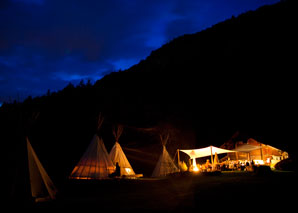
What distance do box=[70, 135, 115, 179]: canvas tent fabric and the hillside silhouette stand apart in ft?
5.64

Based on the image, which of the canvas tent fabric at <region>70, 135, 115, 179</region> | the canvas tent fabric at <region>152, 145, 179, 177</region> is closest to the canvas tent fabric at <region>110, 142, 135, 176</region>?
the canvas tent fabric at <region>152, 145, 179, 177</region>

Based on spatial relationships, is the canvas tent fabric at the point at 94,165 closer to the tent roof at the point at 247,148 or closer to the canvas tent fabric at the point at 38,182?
the canvas tent fabric at the point at 38,182

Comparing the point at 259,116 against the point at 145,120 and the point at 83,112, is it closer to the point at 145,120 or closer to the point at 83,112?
the point at 145,120

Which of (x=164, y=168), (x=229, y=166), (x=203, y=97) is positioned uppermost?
(x=203, y=97)

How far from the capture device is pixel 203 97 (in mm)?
16891

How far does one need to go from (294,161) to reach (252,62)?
20.7 ft

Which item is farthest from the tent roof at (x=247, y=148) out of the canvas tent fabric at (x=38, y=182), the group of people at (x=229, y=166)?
the canvas tent fabric at (x=38, y=182)

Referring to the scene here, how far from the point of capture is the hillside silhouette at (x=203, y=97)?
37.5 ft

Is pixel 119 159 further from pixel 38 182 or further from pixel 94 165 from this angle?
pixel 38 182

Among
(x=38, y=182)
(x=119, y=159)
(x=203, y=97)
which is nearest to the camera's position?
(x=38, y=182)

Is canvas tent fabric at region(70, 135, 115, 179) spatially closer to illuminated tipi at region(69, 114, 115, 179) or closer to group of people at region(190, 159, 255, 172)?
illuminated tipi at region(69, 114, 115, 179)

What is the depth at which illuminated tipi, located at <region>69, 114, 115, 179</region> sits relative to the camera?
8836 mm

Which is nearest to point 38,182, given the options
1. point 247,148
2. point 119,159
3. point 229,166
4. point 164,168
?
point 119,159

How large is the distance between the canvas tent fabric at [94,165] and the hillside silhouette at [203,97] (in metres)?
1.72
